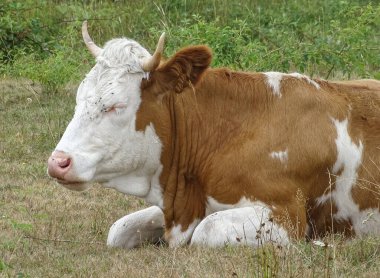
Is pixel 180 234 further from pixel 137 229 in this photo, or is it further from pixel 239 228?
pixel 239 228

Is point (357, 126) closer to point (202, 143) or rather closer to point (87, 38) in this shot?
point (202, 143)

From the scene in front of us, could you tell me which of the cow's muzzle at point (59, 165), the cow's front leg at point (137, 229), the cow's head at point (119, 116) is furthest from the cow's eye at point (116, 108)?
the cow's front leg at point (137, 229)

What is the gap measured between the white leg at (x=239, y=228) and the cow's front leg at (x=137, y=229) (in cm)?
68

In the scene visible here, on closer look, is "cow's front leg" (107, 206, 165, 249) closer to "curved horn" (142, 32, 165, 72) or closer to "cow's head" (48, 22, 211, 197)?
"cow's head" (48, 22, 211, 197)

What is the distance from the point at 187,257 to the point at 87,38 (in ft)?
6.10

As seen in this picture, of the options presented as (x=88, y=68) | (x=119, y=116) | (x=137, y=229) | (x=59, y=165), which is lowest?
(x=88, y=68)

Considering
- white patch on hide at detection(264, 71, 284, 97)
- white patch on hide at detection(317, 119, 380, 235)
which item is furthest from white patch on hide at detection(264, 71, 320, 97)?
white patch on hide at detection(317, 119, 380, 235)

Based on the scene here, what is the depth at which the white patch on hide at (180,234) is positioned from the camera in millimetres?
7754

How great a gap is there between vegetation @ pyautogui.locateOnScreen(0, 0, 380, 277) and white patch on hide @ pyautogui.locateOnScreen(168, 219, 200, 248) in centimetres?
11

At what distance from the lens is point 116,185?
7.73 meters

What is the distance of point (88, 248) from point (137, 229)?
0.42 m

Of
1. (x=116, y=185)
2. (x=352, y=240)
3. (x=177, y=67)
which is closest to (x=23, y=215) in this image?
(x=116, y=185)

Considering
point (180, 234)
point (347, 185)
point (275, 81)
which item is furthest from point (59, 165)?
point (347, 185)

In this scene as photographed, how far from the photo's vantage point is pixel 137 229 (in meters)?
8.01
